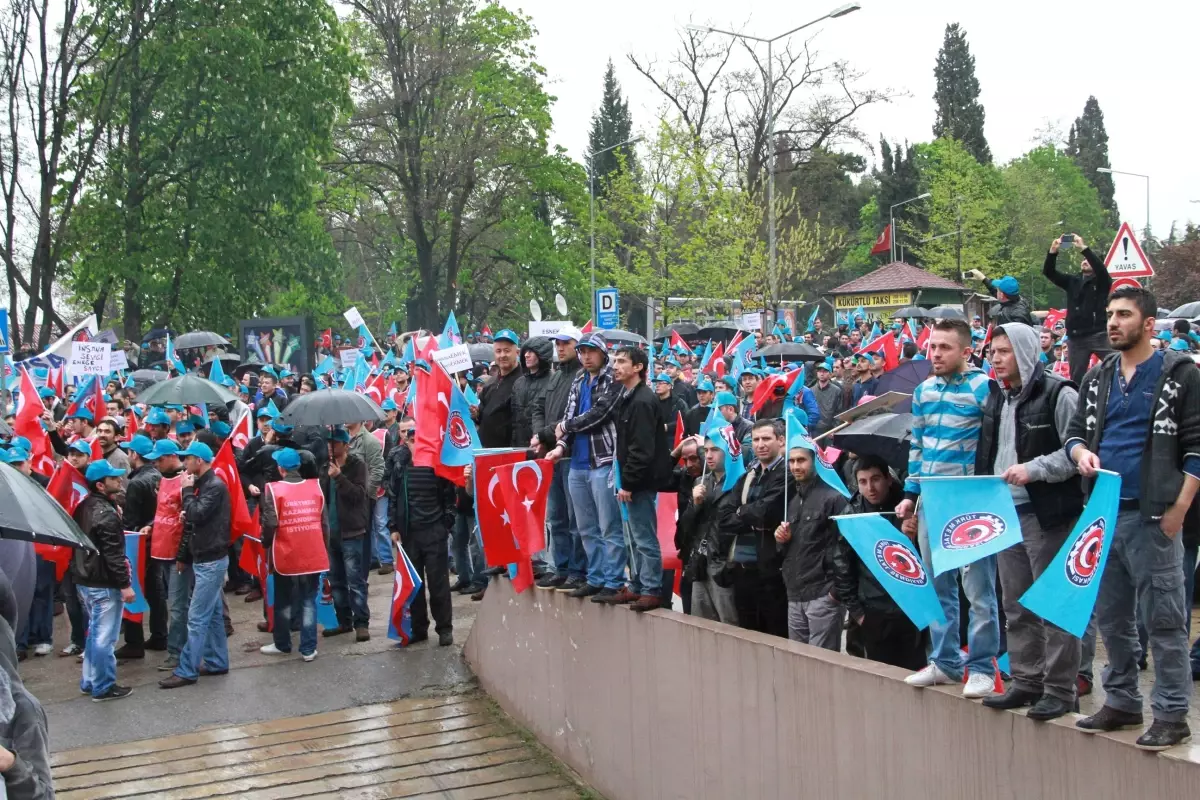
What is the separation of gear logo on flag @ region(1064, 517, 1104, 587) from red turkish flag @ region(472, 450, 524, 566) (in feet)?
18.7

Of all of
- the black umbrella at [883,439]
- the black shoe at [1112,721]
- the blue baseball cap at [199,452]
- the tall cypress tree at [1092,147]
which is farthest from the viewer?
the tall cypress tree at [1092,147]

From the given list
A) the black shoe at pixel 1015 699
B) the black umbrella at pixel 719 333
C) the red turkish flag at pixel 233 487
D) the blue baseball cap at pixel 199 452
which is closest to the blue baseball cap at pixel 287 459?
the red turkish flag at pixel 233 487

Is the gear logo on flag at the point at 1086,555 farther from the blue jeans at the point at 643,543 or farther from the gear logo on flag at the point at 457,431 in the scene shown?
the gear logo on flag at the point at 457,431

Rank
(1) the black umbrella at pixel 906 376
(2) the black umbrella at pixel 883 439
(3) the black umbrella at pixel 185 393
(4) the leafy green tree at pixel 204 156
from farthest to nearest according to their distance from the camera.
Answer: (4) the leafy green tree at pixel 204 156, (3) the black umbrella at pixel 185 393, (1) the black umbrella at pixel 906 376, (2) the black umbrella at pixel 883 439

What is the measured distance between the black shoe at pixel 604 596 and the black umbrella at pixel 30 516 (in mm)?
4169

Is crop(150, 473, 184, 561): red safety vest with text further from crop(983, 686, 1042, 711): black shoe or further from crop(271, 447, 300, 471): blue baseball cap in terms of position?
crop(983, 686, 1042, 711): black shoe

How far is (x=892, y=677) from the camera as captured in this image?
6867mm

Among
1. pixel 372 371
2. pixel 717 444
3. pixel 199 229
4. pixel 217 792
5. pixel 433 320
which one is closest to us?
pixel 717 444

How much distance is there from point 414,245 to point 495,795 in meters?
38.8

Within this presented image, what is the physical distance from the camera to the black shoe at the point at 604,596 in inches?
389

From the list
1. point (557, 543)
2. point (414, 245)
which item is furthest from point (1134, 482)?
point (414, 245)

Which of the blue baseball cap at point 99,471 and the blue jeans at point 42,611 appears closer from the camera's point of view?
the blue baseball cap at point 99,471

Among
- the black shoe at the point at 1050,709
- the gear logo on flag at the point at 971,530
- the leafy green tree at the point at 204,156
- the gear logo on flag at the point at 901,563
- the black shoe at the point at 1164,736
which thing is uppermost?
the leafy green tree at the point at 204,156

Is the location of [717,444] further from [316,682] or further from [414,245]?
[414,245]
